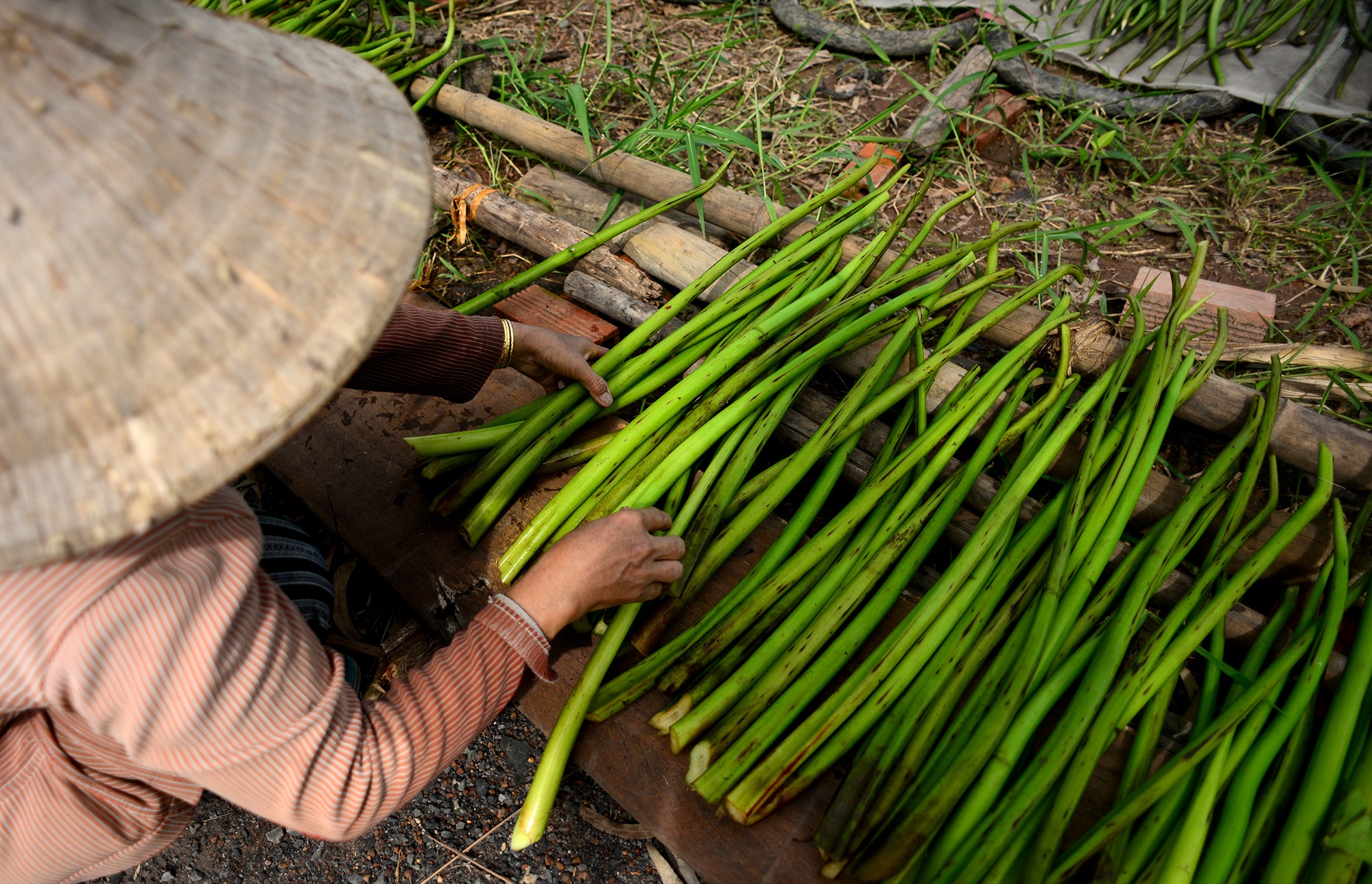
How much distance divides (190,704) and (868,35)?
12.5 feet

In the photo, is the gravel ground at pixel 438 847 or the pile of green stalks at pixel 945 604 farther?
the gravel ground at pixel 438 847

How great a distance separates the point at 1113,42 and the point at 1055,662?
3.27 metres

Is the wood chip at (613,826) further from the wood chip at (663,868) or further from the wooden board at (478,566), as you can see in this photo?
the wooden board at (478,566)

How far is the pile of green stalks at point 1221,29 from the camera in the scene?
3.07 m

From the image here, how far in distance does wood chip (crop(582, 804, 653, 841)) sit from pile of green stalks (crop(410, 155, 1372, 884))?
372 millimetres

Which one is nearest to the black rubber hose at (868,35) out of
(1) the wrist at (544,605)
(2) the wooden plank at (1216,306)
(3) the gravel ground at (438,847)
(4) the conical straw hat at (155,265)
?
(2) the wooden plank at (1216,306)

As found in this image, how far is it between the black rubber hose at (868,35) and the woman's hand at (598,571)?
2.86 m

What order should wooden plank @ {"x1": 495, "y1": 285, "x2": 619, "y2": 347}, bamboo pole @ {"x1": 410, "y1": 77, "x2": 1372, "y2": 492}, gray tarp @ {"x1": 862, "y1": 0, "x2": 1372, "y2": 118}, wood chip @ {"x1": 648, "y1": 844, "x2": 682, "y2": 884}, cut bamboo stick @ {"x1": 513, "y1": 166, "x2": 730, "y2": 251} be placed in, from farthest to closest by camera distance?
1. gray tarp @ {"x1": 862, "y1": 0, "x2": 1372, "y2": 118}
2. cut bamboo stick @ {"x1": 513, "y1": 166, "x2": 730, "y2": 251}
3. wooden plank @ {"x1": 495, "y1": 285, "x2": 619, "y2": 347}
4. bamboo pole @ {"x1": 410, "y1": 77, "x2": 1372, "y2": 492}
5. wood chip @ {"x1": 648, "y1": 844, "x2": 682, "y2": 884}

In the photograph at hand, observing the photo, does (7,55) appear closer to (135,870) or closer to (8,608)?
(8,608)

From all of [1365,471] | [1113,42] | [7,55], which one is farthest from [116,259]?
[1113,42]

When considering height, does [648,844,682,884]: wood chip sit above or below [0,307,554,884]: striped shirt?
below

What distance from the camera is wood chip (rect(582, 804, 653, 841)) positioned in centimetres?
164

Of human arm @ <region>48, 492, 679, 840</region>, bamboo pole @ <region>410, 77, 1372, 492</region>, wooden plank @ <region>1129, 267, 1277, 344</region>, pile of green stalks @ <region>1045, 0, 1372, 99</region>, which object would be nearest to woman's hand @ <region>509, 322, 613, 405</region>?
human arm @ <region>48, 492, 679, 840</region>

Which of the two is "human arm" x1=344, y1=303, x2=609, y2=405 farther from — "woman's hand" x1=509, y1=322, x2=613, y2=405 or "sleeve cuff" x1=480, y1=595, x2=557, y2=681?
"sleeve cuff" x1=480, y1=595, x2=557, y2=681
